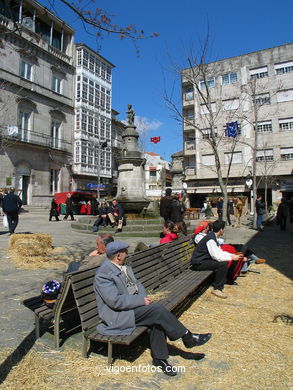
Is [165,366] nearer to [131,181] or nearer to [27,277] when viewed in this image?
[27,277]

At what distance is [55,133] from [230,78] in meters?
22.7

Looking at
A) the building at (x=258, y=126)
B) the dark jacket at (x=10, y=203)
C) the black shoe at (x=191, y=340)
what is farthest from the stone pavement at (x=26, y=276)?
the building at (x=258, y=126)

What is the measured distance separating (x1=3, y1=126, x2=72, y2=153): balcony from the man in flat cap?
2861 cm

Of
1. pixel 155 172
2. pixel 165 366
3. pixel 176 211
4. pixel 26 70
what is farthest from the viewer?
pixel 155 172

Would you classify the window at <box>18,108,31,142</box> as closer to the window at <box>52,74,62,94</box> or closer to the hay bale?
the window at <box>52,74,62,94</box>

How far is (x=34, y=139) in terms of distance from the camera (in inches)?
1265

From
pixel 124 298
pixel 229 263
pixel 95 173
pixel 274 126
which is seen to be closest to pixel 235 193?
pixel 274 126

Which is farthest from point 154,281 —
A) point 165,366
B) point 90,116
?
point 90,116

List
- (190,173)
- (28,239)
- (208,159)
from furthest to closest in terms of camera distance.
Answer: (190,173), (208,159), (28,239)

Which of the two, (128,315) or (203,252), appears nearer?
(128,315)

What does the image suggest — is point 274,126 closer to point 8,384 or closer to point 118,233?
point 118,233

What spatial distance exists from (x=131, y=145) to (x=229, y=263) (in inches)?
443

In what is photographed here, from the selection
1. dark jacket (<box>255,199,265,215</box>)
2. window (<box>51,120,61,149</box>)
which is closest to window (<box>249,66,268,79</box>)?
window (<box>51,120,61,149</box>)

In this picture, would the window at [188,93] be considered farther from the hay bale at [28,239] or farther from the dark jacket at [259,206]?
the hay bale at [28,239]
